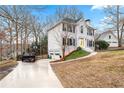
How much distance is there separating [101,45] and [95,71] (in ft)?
1.19

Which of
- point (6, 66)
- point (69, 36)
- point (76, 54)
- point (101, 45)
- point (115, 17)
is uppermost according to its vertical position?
point (115, 17)

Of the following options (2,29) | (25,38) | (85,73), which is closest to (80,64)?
(85,73)

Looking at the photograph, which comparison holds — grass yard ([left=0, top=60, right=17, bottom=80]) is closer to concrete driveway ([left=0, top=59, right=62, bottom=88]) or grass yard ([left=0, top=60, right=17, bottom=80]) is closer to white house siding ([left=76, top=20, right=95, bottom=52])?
concrete driveway ([left=0, top=59, right=62, bottom=88])

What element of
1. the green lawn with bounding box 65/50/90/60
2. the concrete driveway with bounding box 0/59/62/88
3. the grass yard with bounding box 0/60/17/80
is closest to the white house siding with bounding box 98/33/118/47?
the green lawn with bounding box 65/50/90/60

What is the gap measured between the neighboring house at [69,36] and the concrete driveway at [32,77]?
220mm

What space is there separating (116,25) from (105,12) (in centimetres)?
22

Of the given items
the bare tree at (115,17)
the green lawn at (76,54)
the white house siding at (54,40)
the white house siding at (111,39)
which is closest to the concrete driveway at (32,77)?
the white house siding at (54,40)

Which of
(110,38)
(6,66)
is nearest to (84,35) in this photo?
(110,38)

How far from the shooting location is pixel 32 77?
155 inches

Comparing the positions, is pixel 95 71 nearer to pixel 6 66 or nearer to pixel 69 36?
pixel 69 36

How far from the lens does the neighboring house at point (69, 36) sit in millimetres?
4043

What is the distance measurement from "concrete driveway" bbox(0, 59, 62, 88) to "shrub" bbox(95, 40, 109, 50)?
673 millimetres

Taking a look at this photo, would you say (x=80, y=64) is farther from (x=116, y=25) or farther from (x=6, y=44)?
(x=6, y=44)

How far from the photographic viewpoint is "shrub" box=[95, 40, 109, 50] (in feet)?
13.2
